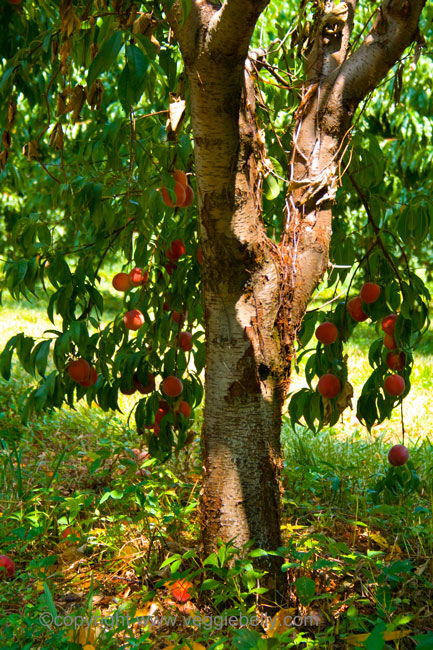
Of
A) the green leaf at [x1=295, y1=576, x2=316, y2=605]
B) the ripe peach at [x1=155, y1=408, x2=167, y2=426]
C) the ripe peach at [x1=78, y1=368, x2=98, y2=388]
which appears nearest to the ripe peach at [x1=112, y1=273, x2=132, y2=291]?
the ripe peach at [x1=78, y1=368, x2=98, y2=388]

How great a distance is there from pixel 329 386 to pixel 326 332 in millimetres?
170

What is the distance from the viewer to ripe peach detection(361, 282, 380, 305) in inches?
79.4

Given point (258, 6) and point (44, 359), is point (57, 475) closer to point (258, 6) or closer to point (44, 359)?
point (44, 359)

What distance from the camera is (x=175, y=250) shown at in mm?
2164

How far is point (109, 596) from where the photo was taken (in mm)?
1901

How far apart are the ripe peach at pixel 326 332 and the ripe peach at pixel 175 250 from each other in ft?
1.72

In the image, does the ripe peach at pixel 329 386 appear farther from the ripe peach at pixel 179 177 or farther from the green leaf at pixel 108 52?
the green leaf at pixel 108 52

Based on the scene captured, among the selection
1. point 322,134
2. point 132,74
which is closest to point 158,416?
point 322,134

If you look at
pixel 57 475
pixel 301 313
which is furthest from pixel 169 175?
pixel 57 475

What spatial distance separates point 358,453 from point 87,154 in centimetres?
198

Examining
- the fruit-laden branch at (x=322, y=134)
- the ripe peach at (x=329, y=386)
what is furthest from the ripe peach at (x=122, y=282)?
the ripe peach at (x=329, y=386)

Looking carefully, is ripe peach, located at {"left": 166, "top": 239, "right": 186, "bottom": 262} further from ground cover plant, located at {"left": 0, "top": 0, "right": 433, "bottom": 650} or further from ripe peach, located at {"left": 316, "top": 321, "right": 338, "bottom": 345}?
ripe peach, located at {"left": 316, "top": 321, "right": 338, "bottom": 345}

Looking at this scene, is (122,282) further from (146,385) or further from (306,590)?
(306,590)

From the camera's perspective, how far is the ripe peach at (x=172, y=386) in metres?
2.16
